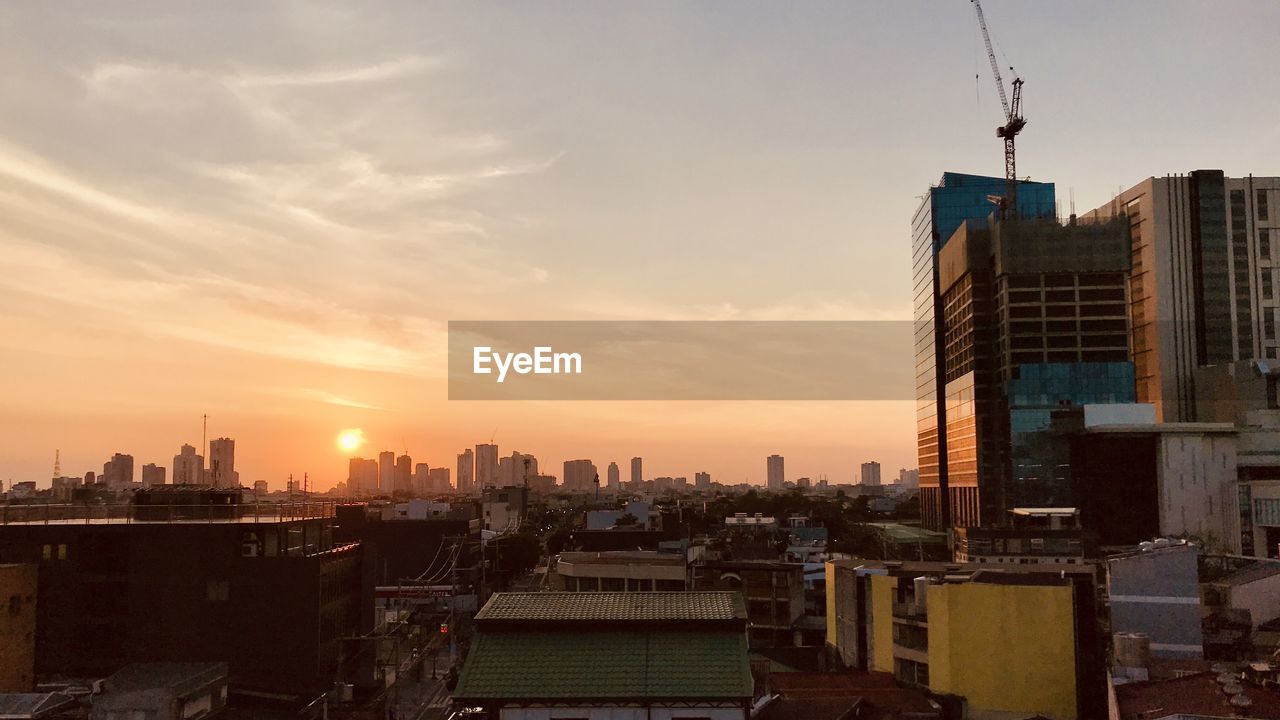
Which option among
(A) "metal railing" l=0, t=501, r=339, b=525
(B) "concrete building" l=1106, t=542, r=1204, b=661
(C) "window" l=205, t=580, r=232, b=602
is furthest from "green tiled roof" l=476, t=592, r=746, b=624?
(A) "metal railing" l=0, t=501, r=339, b=525

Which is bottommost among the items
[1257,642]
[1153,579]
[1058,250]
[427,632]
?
[427,632]

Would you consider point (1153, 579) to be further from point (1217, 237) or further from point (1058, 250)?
point (1217, 237)

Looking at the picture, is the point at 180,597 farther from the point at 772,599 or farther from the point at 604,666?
the point at 772,599

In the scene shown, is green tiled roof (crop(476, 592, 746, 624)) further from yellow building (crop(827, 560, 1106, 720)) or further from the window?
the window

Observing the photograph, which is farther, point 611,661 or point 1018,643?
point 1018,643

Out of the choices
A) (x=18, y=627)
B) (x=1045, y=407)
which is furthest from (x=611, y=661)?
(x=1045, y=407)

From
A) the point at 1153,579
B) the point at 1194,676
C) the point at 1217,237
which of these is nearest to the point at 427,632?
the point at 1153,579
